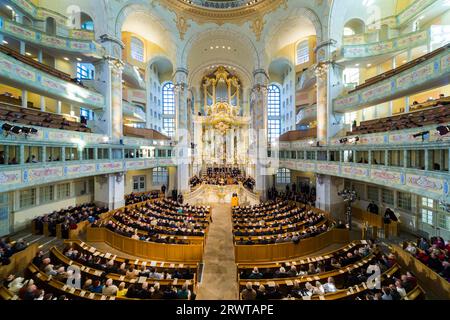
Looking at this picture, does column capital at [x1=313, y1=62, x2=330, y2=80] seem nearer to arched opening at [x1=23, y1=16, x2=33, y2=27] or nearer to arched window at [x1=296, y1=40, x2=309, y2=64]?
arched window at [x1=296, y1=40, x2=309, y2=64]

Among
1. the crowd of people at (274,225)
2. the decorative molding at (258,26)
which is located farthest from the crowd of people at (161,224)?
the decorative molding at (258,26)

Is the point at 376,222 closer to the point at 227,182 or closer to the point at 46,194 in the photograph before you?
the point at 227,182

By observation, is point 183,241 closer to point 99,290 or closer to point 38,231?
point 99,290

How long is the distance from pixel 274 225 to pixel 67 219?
11298 millimetres

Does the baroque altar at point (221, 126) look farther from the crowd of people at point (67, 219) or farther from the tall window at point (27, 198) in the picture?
the tall window at point (27, 198)

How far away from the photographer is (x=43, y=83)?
10.0 m

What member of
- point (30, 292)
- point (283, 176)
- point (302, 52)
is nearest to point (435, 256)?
point (30, 292)

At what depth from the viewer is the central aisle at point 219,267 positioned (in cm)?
627

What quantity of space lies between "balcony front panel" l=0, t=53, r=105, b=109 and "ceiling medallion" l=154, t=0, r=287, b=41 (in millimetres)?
11600

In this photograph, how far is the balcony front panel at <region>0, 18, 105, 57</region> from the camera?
11.0m

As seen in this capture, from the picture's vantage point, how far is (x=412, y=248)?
725 cm

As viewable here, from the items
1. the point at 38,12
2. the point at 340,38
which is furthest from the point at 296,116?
the point at 38,12

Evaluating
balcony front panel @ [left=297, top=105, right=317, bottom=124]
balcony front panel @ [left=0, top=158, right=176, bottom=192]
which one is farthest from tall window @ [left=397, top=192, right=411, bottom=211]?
balcony front panel @ [left=0, top=158, right=176, bottom=192]
